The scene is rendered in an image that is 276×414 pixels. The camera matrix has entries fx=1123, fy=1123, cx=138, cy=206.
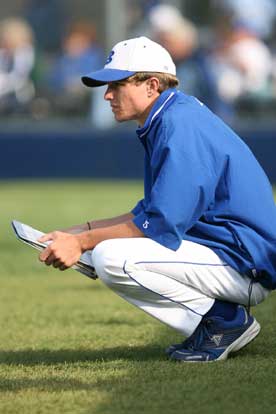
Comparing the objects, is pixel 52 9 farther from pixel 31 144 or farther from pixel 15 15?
pixel 31 144

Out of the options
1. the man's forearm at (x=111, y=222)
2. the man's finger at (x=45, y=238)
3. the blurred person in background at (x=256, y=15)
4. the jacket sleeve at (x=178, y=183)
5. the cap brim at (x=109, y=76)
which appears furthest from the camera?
the blurred person in background at (x=256, y=15)

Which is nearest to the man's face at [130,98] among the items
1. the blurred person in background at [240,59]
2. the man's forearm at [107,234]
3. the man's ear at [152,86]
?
the man's ear at [152,86]

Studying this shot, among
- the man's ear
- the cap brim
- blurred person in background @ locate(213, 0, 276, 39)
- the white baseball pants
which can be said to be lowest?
blurred person in background @ locate(213, 0, 276, 39)

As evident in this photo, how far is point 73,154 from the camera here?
646 inches

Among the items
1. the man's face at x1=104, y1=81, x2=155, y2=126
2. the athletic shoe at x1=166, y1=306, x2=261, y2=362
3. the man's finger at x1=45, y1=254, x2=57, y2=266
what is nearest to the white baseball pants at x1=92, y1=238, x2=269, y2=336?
the athletic shoe at x1=166, y1=306, x2=261, y2=362

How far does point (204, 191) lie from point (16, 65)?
39.8 ft

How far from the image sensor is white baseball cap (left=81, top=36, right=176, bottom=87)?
16.4 ft

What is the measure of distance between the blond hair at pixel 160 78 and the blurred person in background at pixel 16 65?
11.6 meters

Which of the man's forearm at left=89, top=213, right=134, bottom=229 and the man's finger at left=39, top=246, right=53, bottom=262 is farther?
the man's forearm at left=89, top=213, right=134, bottom=229

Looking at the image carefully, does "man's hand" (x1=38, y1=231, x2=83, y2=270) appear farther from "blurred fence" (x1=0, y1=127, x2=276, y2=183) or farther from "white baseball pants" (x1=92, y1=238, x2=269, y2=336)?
"blurred fence" (x1=0, y1=127, x2=276, y2=183)

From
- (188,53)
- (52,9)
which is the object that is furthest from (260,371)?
(52,9)

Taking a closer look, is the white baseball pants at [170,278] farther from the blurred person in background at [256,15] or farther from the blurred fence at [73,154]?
the blurred person in background at [256,15]

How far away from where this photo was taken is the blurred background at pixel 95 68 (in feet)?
51.9

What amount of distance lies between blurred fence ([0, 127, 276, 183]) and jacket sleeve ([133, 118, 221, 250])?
11.1 meters
